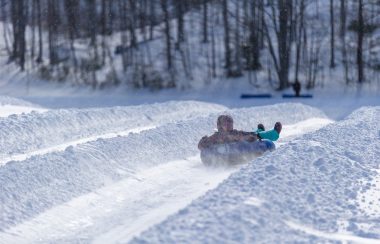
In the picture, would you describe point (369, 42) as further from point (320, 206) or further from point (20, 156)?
point (320, 206)

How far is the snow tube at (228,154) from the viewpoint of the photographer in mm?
12656

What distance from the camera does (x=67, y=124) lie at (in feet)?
60.0

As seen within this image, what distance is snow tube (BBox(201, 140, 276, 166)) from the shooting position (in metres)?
12.7

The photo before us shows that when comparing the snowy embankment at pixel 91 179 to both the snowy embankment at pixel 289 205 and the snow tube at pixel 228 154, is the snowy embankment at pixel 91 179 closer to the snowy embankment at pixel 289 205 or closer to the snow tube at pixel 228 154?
the snow tube at pixel 228 154

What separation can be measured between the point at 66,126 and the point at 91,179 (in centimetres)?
704

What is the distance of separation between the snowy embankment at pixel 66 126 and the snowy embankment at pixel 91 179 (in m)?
1.66

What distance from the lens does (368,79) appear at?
42188 mm

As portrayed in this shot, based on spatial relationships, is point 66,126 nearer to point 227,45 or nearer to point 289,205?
point 289,205

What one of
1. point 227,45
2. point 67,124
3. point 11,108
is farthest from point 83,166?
point 227,45

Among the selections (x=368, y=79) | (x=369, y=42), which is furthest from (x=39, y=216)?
(x=369, y=42)

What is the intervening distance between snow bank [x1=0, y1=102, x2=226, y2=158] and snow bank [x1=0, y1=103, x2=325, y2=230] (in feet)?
7.81

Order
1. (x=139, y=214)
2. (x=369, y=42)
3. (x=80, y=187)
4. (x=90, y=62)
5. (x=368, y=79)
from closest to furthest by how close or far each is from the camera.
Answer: (x=139, y=214), (x=80, y=187), (x=368, y=79), (x=369, y=42), (x=90, y=62)

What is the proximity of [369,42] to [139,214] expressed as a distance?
133 ft

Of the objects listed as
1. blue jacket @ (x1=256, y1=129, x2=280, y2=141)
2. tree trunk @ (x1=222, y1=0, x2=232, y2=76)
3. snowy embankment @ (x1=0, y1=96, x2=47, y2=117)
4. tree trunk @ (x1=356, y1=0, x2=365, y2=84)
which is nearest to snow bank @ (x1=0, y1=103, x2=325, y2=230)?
blue jacket @ (x1=256, y1=129, x2=280, y2=141)
